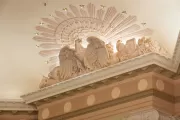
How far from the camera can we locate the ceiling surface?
6.80m

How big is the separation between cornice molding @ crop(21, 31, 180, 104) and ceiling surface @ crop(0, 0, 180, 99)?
316 millimetres

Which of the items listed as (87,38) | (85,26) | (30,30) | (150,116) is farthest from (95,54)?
(150,116)

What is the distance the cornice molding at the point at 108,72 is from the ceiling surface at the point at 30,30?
0.32 m

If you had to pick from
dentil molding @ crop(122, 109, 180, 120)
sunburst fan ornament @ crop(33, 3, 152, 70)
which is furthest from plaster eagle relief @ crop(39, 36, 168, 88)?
dentil molding @ crop(122, 109, 180, 120)

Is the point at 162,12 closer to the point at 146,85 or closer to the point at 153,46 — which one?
the point at 153,46

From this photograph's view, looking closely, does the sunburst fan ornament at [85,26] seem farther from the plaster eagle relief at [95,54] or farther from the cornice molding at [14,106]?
the cornice molding at [14,106]

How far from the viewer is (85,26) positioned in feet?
24.5

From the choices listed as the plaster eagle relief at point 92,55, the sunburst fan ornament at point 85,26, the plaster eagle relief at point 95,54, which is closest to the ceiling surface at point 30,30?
the sunburst fan ornament at point 85,26

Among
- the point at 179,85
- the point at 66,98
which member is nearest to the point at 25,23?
the point at 66,98

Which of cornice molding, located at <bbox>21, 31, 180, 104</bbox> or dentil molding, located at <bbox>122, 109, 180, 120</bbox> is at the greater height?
cornice molding, located at <bbox>21, 31, 180, 104</bbox>

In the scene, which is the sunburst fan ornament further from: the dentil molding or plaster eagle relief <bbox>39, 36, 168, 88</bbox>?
the dentil molding

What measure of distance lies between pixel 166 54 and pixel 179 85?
20.1 inches

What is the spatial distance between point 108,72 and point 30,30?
4.79ft

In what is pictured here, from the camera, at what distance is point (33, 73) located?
8.45 m
